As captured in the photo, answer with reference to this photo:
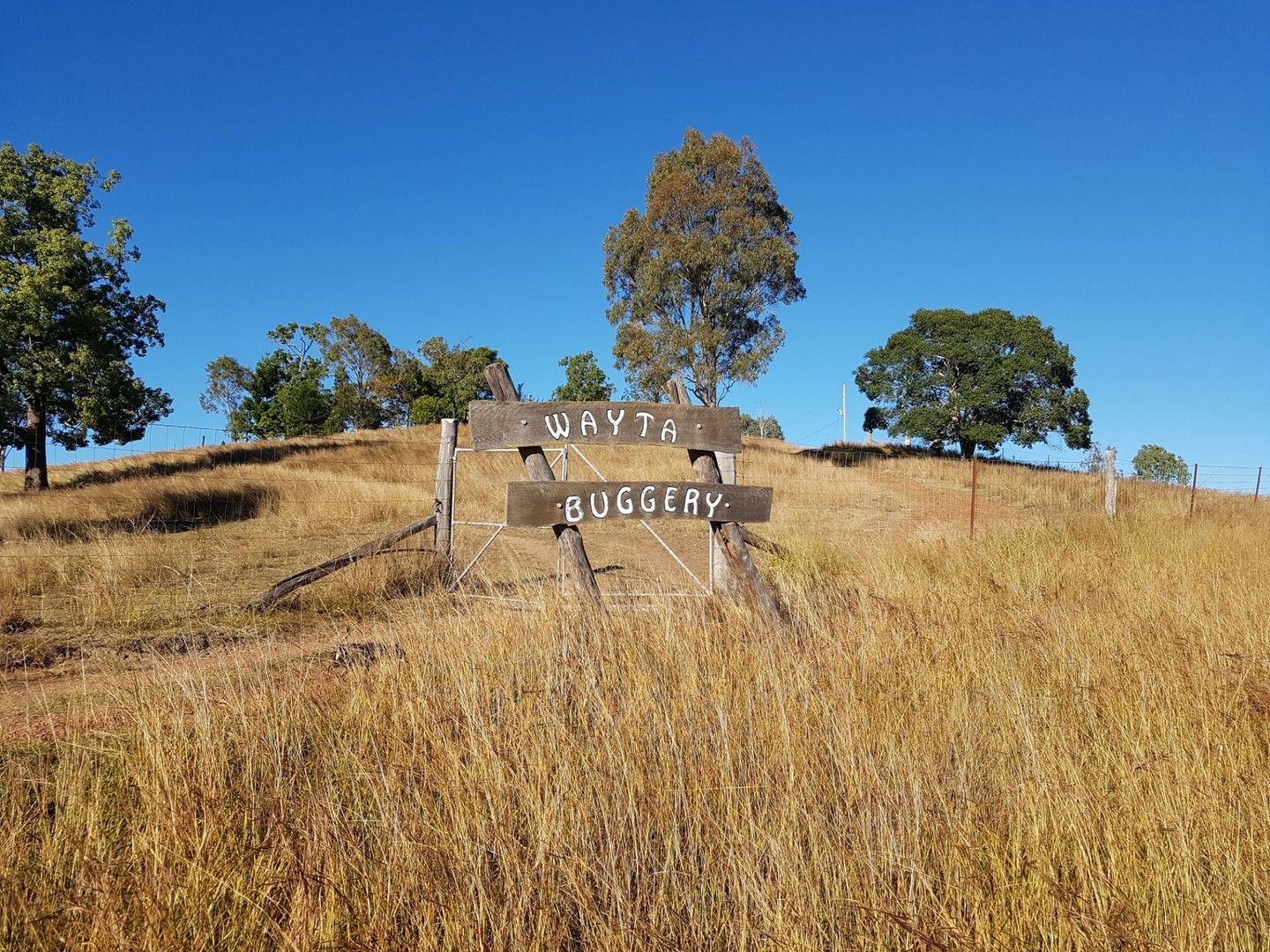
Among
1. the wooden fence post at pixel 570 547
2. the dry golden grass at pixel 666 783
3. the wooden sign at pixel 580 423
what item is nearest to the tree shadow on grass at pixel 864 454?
the wooden sign at pixel 580 423

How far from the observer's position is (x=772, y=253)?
31.2 m

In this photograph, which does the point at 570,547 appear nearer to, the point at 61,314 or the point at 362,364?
the point at 61,314

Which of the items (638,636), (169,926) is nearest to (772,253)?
(638,636)

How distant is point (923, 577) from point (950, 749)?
15.4 feet

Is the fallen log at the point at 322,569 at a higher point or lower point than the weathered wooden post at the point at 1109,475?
lower

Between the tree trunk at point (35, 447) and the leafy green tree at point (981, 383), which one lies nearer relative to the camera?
the tree trunk at point (35, 447)

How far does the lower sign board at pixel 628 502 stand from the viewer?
4.96m

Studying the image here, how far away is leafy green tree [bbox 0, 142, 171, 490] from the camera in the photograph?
735 inches

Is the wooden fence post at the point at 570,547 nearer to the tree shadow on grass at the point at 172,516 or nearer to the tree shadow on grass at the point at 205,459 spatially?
the tree shadow on grass at the point at 172,516

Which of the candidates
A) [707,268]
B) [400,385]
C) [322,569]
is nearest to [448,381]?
[400,385]

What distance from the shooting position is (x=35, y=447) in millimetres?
20453

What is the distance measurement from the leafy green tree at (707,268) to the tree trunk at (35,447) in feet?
68.6

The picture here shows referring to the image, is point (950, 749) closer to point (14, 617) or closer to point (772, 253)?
point (14, 617)

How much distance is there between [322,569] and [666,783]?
17.8 feet
